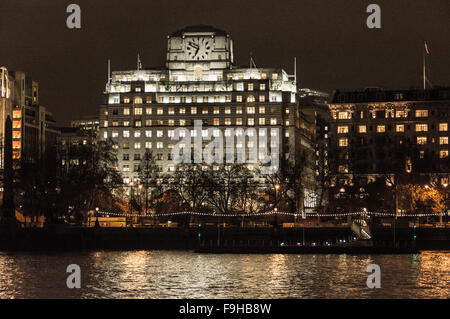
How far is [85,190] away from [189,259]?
40.2 metres

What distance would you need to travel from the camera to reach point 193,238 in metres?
122

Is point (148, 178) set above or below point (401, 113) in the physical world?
below

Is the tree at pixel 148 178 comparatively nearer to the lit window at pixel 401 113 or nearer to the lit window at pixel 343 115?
the lit window at pixel 343 115

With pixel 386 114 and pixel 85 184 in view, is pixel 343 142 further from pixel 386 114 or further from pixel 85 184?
pixel 85 184

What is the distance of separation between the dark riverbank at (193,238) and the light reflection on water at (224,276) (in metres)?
12.9

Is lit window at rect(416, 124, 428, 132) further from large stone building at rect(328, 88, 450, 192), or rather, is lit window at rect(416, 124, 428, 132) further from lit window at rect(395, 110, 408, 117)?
lit window at rect(395, 110, 408, 117)

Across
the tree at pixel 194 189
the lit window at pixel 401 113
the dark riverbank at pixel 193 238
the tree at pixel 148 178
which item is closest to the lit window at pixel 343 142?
the lit window at pixel 401 113

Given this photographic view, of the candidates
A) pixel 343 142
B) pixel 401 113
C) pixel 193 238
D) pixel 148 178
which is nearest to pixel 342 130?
pixel 343 142

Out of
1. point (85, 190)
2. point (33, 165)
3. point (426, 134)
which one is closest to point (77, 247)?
point (85, 190)

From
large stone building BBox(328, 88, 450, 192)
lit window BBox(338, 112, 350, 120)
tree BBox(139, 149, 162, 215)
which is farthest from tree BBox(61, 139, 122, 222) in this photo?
lit window BBox(338, 112, 350, 120)

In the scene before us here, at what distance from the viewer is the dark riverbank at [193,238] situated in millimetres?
117938

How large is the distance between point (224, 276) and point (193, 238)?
148 ft

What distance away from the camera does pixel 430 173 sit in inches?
6501
